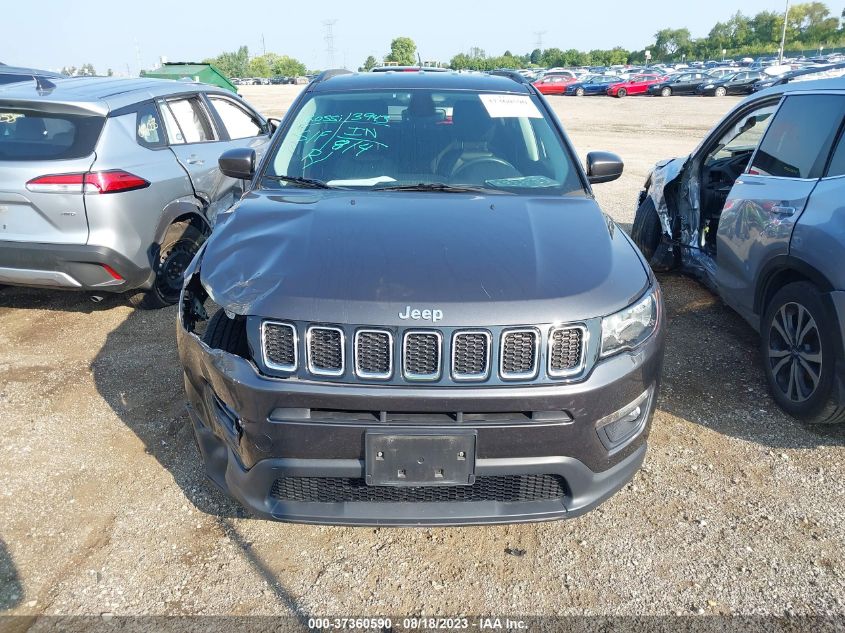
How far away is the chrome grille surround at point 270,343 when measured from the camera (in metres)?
2.23

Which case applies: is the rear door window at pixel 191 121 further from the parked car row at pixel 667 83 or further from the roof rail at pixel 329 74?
the parked car row at pixel 667 83

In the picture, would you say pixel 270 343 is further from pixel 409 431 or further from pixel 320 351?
pixel 409 431

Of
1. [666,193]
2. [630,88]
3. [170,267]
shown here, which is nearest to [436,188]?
[170,267]

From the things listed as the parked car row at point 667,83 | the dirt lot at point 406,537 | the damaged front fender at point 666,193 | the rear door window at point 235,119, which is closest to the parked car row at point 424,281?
the dirt lot at point 406,537

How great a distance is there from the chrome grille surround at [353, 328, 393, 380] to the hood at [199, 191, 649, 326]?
0.04 m

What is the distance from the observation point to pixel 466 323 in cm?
219

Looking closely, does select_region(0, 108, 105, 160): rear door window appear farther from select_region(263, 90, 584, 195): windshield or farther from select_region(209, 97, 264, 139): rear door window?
select_region(209, 97, 264, 139): rear door window

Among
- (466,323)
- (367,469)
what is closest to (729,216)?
(466,323)

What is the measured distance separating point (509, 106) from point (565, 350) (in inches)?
78.4

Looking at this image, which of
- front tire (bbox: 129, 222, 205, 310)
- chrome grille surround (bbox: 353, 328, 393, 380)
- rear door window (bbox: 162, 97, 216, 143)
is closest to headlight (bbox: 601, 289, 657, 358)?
chrome grille surround (bbox: 353, 328, 393, 380)

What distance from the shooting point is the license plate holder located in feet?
7.18

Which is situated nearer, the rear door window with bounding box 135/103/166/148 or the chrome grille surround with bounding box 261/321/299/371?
the chrome grille surround with bounding box 261/321/299/371

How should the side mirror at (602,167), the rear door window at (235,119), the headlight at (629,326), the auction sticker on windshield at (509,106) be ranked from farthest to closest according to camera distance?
the rear door window at (235,119) → the auction sticker on windshield at (509,106) → the side mirror at (602,167) → the headlight at (629,326)

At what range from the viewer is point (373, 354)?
2211 millimetres
